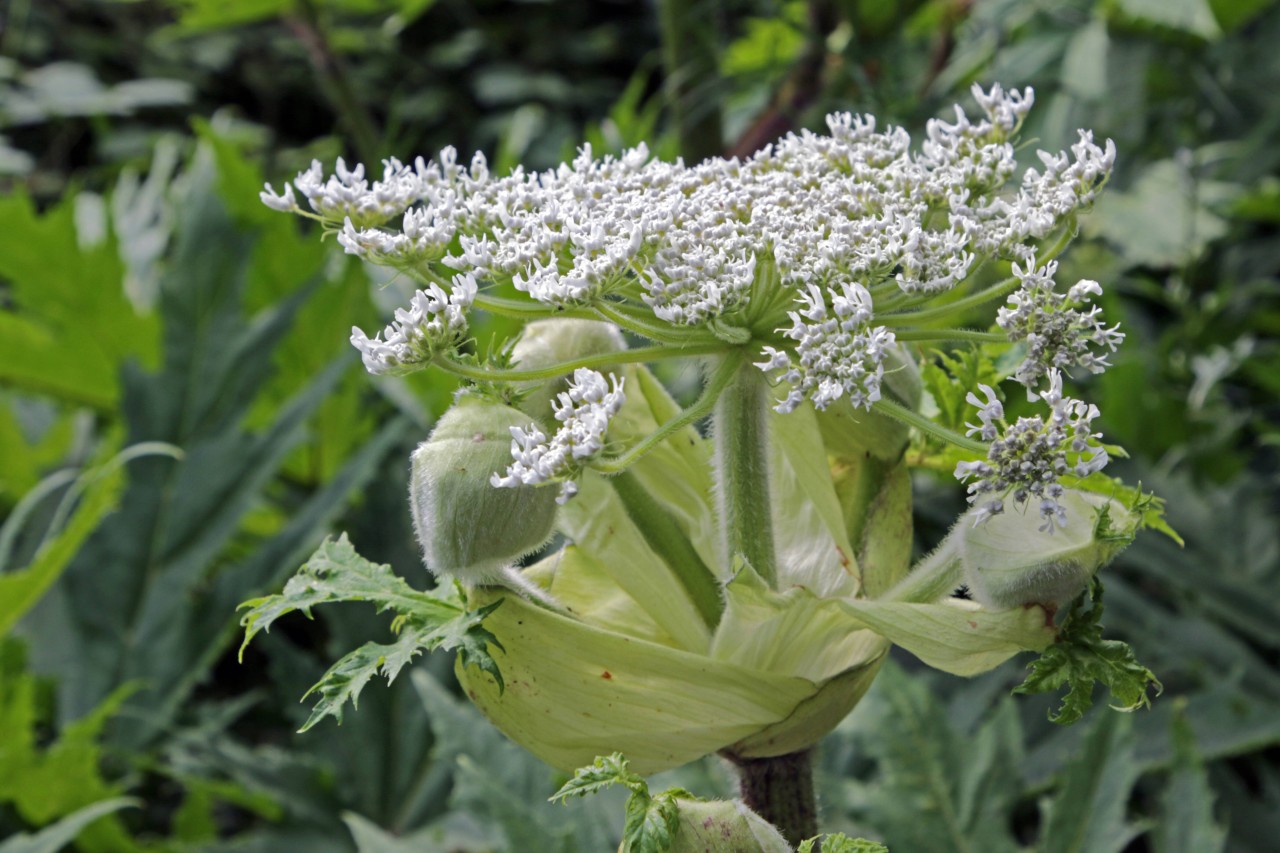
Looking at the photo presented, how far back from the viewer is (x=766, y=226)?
637 millimetres

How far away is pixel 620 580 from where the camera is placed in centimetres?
77

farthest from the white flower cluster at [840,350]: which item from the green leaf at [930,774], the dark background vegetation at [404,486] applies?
the green leaf at [930,774]

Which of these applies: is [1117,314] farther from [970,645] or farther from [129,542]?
[129,542]

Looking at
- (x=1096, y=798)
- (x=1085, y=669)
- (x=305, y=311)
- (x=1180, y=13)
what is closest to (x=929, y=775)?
(x=1096, y=798)

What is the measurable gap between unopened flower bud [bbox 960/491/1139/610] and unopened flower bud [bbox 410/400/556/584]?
9.6 inches

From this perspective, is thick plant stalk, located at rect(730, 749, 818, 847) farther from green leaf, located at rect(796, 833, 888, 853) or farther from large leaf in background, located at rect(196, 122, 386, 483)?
large leaf in background, located at rect(196, 122, 386, 483)

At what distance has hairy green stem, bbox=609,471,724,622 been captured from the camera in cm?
77

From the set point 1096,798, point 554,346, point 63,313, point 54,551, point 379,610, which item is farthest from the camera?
point 63,313

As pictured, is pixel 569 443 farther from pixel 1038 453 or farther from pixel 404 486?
pixel 404 486

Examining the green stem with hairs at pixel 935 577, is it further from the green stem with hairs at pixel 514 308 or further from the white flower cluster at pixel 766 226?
the green stem with hairs at pixel 514 308

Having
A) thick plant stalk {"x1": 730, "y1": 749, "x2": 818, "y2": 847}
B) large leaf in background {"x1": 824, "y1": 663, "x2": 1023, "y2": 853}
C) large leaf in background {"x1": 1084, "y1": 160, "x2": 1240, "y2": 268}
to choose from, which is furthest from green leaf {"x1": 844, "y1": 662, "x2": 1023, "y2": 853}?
large leaf in background {"x1": 1084, "y1": 160, "x2": 1240, "y2": 268}

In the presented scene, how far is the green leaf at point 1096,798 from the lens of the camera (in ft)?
3.43

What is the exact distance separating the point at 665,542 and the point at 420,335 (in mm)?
248

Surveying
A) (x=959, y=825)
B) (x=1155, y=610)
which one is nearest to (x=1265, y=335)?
(x=1155, y=610)
